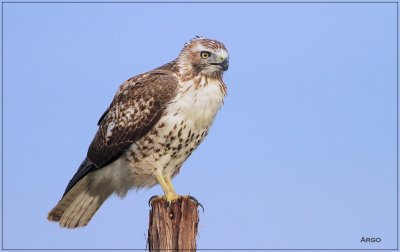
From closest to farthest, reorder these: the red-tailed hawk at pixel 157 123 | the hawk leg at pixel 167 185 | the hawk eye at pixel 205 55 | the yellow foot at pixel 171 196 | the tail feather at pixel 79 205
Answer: the yellow foot at pixel 171 196, the hawk leg at pixel 167 185, the red-tailed hawk at pixel 157 123, the hawk eye at pixel 205 55, the tail feather at pixel 79 205

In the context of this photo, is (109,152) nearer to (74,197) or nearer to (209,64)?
(74,197)

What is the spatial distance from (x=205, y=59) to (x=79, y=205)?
2.84m

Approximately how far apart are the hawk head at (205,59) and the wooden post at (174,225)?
2048mm

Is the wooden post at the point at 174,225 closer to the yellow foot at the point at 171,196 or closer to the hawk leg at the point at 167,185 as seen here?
the yellow foot at the point at 171,196

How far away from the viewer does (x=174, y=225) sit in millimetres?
7957

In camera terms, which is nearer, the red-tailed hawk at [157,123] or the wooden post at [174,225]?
the wooden post at [174,225]

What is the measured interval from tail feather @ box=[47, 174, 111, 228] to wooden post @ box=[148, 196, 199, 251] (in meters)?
2.51

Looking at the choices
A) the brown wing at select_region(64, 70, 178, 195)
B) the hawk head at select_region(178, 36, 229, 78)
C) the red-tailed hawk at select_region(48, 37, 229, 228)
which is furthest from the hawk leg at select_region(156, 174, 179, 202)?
the hawk head at select_region(178, 36, 229, 78)

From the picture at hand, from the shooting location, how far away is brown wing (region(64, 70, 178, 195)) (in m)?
9.58

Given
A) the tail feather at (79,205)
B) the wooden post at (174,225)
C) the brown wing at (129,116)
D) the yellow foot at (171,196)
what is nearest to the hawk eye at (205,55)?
the brown wing at (129,116)

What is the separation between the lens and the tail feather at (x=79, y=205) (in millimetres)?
10531

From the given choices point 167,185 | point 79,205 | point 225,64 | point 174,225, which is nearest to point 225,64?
point 225,64

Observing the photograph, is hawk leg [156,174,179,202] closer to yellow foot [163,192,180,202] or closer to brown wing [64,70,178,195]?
yellow foot [163,192,180,202]

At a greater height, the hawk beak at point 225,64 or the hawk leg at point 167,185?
the hawk beak at point 225,64
